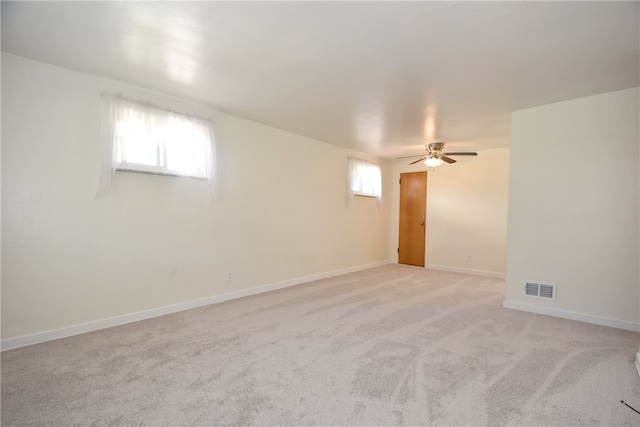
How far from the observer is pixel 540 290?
3.61 meters

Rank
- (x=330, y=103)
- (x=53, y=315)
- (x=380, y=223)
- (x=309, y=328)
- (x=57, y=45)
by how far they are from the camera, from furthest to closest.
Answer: (x=380, y=223)
(x=330, y=103)
(x=309, y=328)
(x=53, y=315)
(x=57, y=45)

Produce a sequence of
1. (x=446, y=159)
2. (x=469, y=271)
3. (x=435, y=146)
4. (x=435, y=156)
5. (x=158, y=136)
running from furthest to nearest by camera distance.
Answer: (x=469, y=271) < (x=435, y=146) < (x=435, y=156) < (x=446, y=159) < (x=158, y=136)

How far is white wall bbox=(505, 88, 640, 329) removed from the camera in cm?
313

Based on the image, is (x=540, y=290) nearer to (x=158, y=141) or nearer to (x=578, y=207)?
(x=578, y=207)

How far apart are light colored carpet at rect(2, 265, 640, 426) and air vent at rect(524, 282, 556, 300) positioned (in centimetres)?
27

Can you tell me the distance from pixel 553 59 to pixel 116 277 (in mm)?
4392

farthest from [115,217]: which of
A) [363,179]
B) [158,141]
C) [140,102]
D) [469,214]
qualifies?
[469,214]

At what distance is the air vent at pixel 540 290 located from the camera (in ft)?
11.6

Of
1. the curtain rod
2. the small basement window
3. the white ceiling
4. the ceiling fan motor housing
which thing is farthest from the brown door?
the curtain rod

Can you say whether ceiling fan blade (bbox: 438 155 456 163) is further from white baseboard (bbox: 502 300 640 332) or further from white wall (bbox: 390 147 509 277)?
white baseboard (bbox: 502 300 640 332)

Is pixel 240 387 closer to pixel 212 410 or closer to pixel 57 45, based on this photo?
pixel 212 410

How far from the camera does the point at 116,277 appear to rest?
3.05 metres

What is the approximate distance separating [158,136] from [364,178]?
13.1 feet

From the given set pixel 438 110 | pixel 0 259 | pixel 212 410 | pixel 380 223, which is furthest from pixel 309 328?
pixel 380 223
